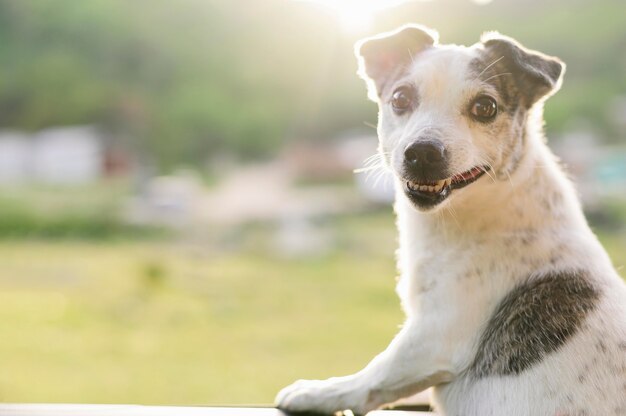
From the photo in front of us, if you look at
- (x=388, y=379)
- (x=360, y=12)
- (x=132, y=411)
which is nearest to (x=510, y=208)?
(x=388, y=379)

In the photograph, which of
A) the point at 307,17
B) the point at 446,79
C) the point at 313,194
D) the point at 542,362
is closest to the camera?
the point at 542,362

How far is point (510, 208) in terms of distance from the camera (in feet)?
4.05

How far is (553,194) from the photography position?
1.27m

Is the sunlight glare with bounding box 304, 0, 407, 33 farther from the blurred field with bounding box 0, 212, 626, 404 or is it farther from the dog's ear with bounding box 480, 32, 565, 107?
the blurred field with bounding box 0, 212, 626, 404

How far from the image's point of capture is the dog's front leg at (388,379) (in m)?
1.17

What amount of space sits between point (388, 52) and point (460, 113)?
258 millimetres

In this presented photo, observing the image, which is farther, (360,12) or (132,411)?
(360,12)

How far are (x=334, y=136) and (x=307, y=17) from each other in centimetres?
145

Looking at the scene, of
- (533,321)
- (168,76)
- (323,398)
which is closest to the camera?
(533,321)

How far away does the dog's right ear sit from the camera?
54.6 inches

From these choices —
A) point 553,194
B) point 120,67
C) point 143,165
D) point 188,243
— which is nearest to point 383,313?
point 188,243

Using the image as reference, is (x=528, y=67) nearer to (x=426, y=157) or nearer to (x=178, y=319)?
(x=426, y=157)

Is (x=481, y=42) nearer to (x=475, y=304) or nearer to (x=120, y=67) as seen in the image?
(x=475, y=304)

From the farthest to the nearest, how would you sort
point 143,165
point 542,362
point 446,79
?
1. point 143,165
2. point 446,79
3. point 542,362
